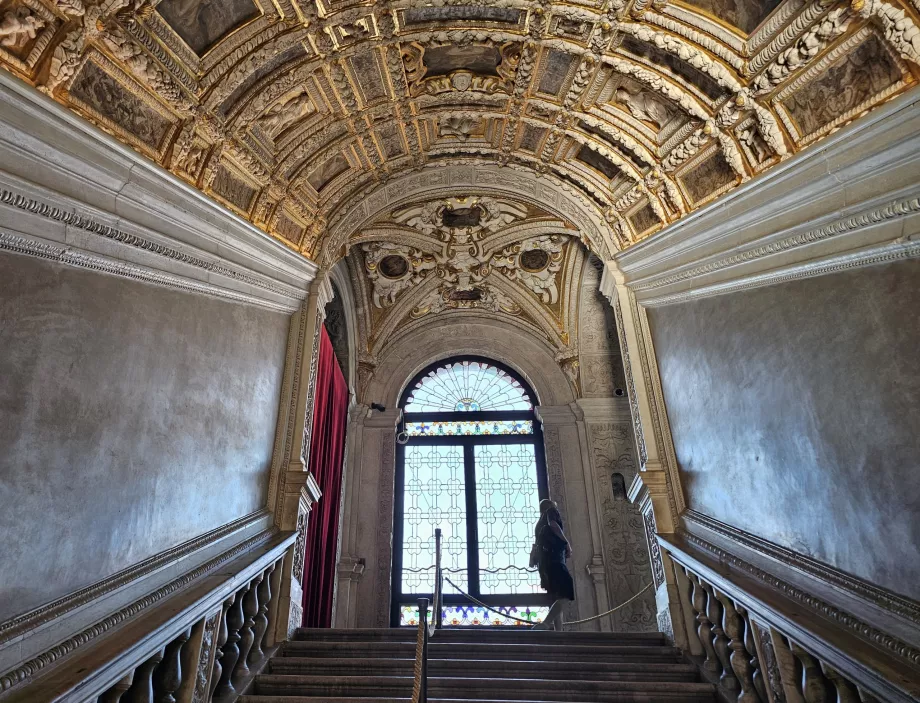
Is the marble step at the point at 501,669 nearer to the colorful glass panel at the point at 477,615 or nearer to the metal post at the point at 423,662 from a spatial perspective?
the metal post at the point at 423,662

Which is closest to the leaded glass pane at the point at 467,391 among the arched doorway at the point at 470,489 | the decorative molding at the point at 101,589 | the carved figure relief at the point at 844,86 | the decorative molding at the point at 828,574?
the arched doorway at the point at 470,489

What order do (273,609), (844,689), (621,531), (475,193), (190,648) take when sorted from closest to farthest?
(844,689) → (190,648) → (273,609) → (475,193) → (621,531)

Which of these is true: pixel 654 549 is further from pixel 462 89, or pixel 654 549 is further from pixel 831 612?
pixel 462 89

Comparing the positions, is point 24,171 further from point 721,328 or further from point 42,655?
point 721,328

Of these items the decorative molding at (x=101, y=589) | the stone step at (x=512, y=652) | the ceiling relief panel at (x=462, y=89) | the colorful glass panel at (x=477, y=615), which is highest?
the ceiling relief panel at (x=462, y=89)

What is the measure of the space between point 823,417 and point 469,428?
743 centimetres

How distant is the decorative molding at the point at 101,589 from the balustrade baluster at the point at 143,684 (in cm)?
39

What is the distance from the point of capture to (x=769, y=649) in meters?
3.04

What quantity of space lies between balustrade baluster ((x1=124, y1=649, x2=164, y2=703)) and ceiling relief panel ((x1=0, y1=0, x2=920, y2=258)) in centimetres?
307

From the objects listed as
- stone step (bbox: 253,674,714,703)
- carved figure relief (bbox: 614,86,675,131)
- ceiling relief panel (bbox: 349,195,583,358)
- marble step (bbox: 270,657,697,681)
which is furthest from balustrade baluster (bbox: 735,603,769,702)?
ceiling relief panel (bbox: 349,195,583,358)

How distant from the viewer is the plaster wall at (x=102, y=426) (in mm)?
2445

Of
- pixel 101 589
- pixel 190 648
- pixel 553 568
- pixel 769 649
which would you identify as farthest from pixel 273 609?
pixel 553 568

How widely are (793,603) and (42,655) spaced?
11.3 ft

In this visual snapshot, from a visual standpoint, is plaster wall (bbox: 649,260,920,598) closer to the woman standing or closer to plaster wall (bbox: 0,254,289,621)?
the woman standing
